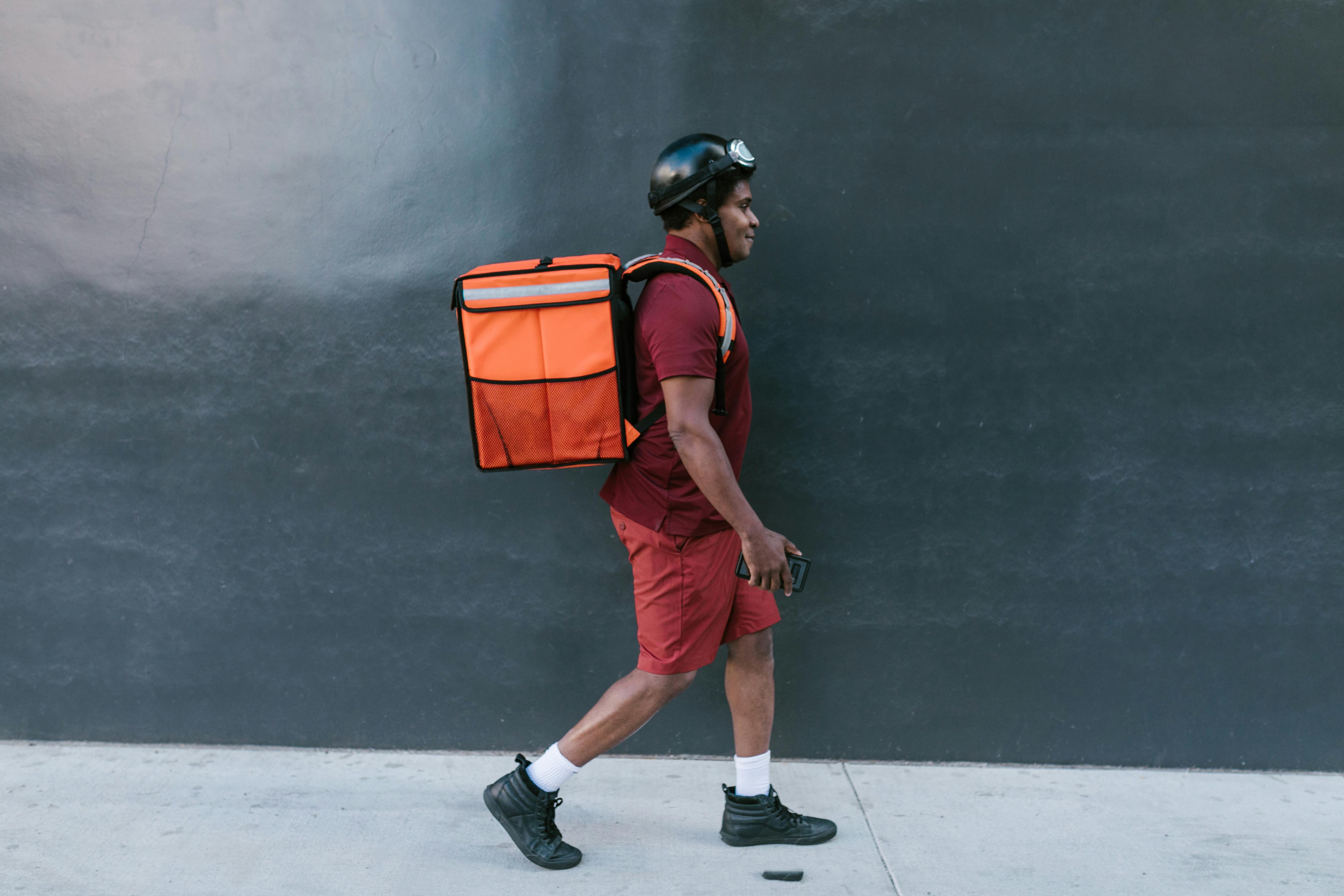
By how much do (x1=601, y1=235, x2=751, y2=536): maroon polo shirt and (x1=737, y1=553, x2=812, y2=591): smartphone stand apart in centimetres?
17

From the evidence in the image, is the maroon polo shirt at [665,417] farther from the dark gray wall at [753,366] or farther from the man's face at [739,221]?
the dark gray wall at [753,366]

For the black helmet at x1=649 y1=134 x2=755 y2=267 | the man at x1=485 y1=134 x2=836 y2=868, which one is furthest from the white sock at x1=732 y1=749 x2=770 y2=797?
the black helmet at x1=649 y1=134 x2=755 y2=267

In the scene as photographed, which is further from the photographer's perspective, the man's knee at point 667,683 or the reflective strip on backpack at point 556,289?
the man's knee at point 667,683

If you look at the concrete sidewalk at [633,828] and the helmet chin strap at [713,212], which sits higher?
the helmet chin strap at [713,212]

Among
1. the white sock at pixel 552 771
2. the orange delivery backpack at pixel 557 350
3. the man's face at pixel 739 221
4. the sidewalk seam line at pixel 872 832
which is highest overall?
the man's face at pixel 739 221

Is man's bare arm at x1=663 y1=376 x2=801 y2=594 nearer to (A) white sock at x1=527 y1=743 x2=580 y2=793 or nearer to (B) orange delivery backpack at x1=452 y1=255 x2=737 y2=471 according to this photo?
(B) orange delivery backpack at x1=452 y1=255 x2=737 y2=471

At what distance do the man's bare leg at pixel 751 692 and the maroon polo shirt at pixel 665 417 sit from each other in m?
0.38

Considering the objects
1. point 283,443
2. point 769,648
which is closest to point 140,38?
point 283,443

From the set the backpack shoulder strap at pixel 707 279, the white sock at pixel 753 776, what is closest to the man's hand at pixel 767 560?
the backpack shoulder strap at pixel 707 279

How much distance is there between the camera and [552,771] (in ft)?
9.04

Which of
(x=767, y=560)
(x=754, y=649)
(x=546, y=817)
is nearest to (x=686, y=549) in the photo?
(x=767, y=560)

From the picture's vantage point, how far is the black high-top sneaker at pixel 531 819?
2.71 metres

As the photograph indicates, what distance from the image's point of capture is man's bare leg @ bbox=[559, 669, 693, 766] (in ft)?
8.86

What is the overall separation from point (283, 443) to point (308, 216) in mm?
739
